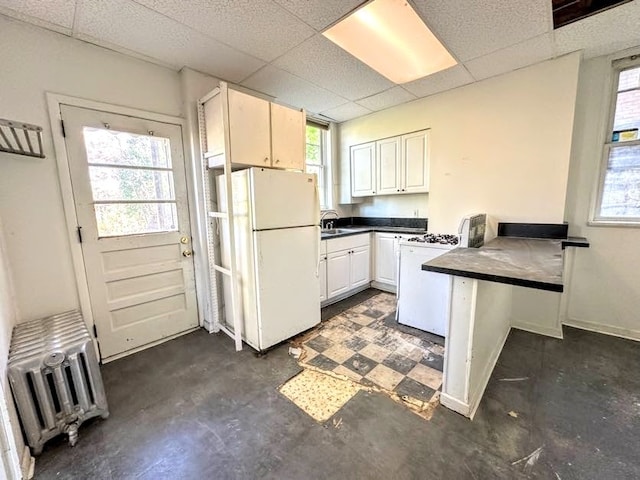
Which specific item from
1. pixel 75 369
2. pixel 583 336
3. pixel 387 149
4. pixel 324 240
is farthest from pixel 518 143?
pixel 75 369

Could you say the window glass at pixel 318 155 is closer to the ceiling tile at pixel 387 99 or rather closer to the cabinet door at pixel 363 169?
the cabinet door at pixel 363 169

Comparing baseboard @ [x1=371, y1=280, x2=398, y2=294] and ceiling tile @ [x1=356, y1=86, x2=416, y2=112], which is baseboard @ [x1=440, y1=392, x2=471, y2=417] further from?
ceiling tile @ [x1=356, y1=86, x2=416, y2=112]

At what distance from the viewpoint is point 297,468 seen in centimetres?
130

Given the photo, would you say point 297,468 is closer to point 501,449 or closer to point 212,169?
point 501,449

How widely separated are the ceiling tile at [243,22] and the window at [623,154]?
2.77 meters

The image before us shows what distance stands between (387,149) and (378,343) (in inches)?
98.8

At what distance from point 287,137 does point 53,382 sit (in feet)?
7.66

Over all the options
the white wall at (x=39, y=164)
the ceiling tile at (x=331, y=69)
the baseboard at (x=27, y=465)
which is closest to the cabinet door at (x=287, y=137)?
the ceiling tile at (x=331, y=69)

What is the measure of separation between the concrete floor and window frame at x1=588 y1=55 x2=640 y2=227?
1.20 m

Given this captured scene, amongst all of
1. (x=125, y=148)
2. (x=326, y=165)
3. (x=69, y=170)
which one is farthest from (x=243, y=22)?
(x=326, y=165)

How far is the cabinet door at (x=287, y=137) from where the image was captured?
238cm

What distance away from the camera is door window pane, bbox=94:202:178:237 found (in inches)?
84.5

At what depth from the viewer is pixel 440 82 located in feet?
9.17

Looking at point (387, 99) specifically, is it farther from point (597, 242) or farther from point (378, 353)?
point (378, 353)
